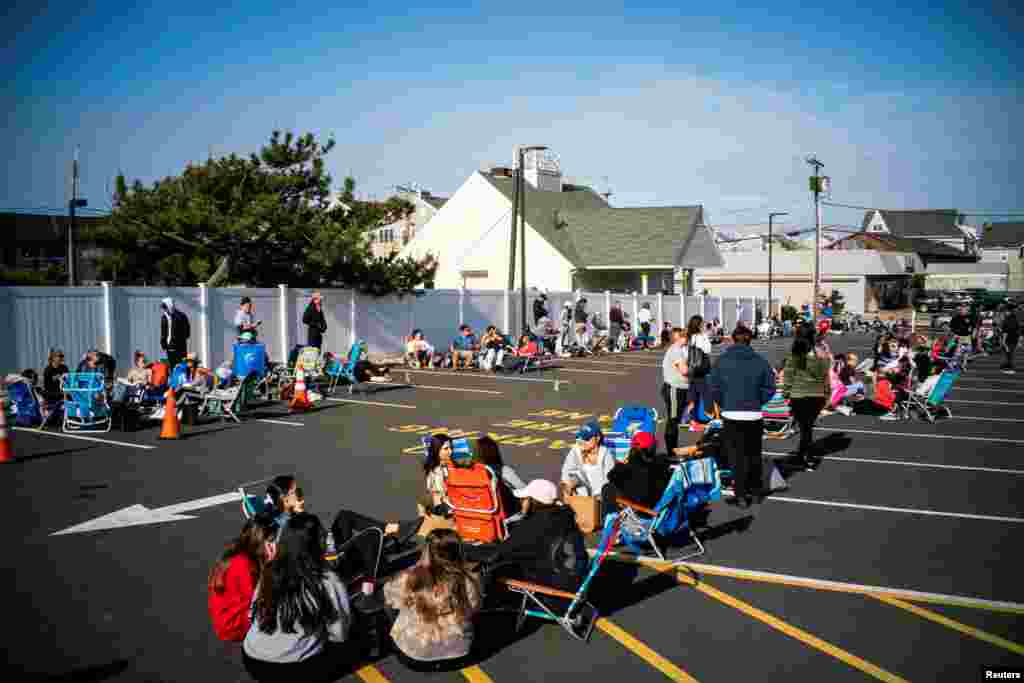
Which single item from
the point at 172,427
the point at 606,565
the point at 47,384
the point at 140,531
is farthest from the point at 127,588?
the point at 47,384

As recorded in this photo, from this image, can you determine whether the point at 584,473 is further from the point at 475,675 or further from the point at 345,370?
the point at 345,370

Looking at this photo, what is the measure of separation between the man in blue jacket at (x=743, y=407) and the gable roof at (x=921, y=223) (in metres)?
105

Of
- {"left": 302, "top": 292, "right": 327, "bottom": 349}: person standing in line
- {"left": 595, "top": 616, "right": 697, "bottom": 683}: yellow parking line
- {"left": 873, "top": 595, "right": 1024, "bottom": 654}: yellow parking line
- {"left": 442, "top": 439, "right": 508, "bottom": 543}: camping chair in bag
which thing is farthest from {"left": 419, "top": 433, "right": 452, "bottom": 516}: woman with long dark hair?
{"left": 302, "top": 292, "right": 327, "bottom": 349}: person standing in line

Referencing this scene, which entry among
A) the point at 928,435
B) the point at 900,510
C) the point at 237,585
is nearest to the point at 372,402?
the point at 928,435

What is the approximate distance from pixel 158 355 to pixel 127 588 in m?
13.9

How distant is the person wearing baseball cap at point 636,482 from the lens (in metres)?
7.85

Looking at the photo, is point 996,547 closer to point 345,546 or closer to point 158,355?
point 345,546

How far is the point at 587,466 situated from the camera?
893cm

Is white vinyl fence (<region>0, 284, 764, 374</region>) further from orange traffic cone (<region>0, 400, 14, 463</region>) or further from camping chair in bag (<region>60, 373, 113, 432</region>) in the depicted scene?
orange traffic cone (<region>0, 400, 14, 463</region>)

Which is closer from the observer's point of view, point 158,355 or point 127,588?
point 127,588

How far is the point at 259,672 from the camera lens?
5004 millimetres

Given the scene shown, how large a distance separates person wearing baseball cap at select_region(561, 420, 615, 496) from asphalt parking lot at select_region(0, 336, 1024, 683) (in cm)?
133

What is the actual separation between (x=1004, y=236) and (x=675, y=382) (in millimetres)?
113015

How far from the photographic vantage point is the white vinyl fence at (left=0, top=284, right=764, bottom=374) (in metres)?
17.2
